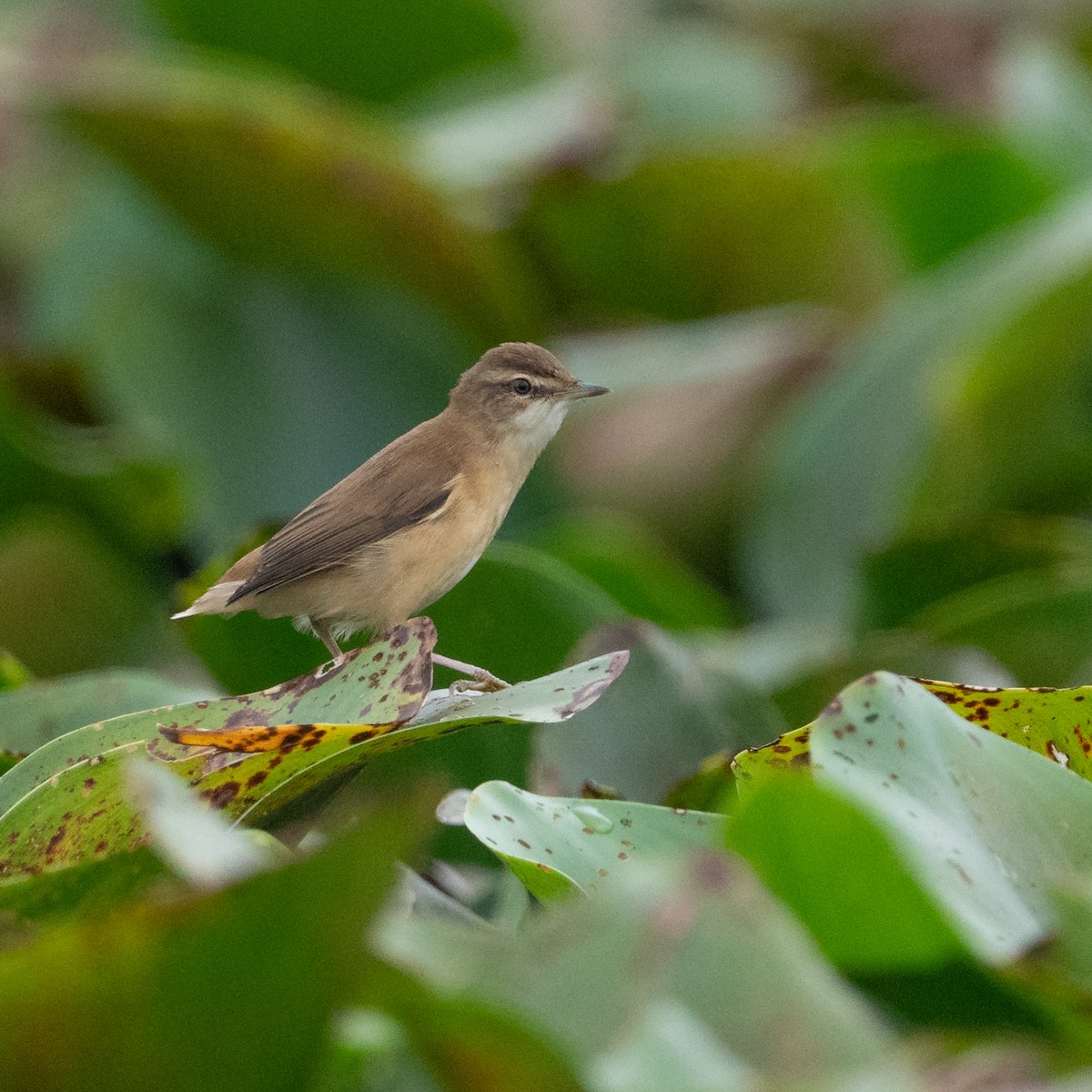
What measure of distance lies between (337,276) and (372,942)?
3.71 meters

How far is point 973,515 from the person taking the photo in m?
4.62

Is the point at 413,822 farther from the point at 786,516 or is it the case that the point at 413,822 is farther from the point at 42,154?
the point at 42,154

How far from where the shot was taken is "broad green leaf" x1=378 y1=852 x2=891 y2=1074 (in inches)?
51.6

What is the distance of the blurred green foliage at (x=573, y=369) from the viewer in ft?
9.83

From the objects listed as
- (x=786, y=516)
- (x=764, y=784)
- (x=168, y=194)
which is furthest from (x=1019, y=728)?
(x=168, y=194)

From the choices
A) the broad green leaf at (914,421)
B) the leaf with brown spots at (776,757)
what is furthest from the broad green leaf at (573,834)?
the broad green leaf at (914,421)

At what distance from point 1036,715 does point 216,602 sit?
136 cm

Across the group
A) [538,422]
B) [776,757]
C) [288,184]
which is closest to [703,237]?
[288,184]

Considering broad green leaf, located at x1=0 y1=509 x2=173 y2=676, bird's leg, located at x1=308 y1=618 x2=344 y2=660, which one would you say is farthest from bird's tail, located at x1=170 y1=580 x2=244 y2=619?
broad green leaf, located at x1=0 y1=509 x2=173 y2=676

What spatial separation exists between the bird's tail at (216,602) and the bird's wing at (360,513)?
0.02 metres

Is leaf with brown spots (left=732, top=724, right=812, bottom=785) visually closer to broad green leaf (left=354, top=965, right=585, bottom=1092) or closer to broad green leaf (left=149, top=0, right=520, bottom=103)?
broad green leaf (left=354, top=965, right=585, bottom=1092)

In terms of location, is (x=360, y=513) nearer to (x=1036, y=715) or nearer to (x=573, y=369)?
(x=1036, y=715)

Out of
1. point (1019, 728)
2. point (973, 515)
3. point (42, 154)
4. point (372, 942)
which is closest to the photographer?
point (372, 942)

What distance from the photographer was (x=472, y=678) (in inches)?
110
